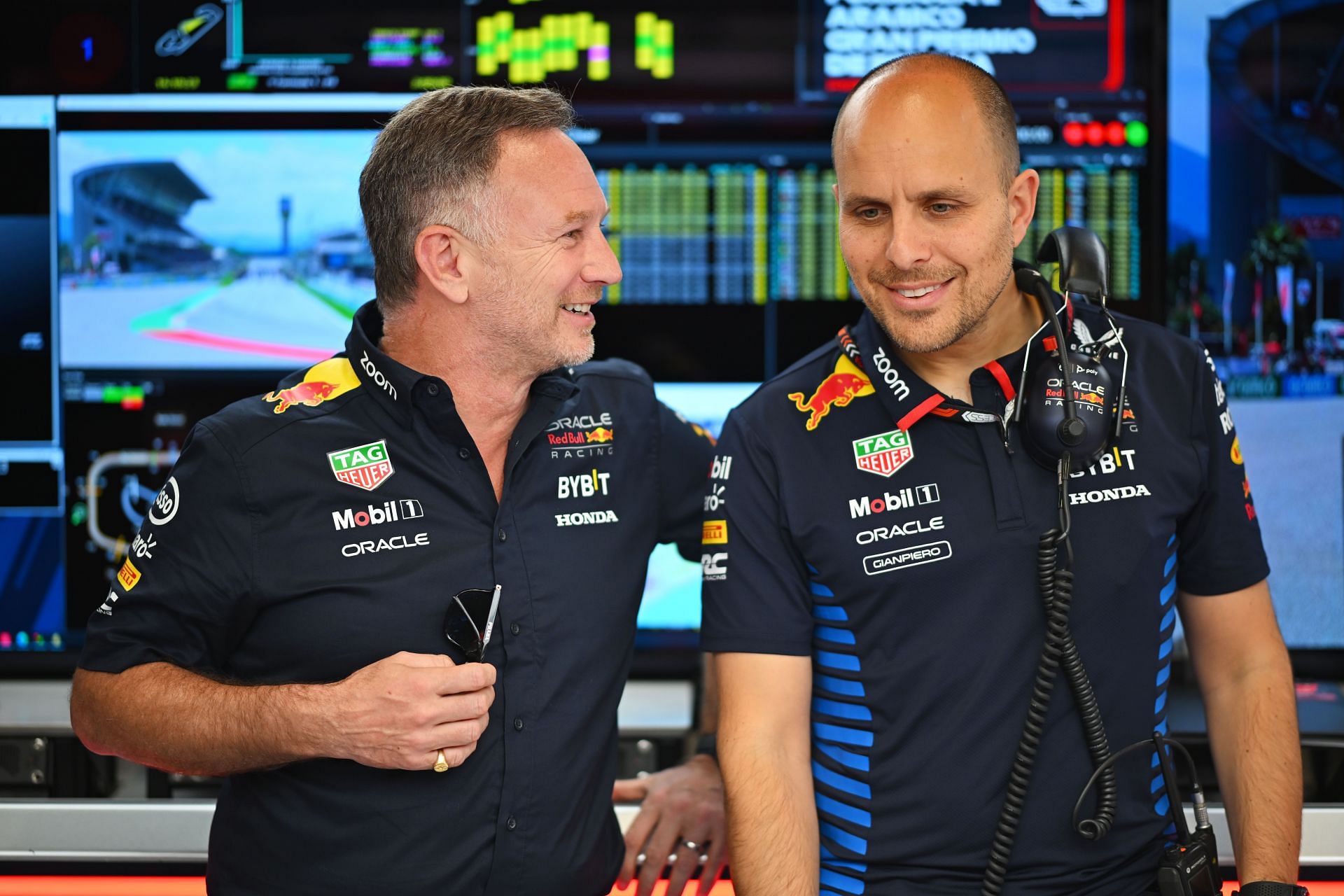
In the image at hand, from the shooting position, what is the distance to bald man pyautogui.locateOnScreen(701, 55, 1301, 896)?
5.28 feet

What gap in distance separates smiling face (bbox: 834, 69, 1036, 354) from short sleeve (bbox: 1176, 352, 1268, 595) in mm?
361

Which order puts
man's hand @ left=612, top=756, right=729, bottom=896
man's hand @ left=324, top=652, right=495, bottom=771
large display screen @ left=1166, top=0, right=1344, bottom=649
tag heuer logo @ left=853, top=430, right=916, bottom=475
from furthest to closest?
large display screen @ left=1166, top=0, right=1344, bottom=649 → man's hand @ left=612, top=756, right=729, bottom=896 → tag heuer logo @ left=853, top=430, right=916, bottom=475 → man's hand @ left=324, top=652, right=495, bottom=771

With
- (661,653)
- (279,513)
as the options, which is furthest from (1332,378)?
(279,513)

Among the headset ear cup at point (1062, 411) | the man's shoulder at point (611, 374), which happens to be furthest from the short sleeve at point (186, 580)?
the headset ear cup at point (1062, 411)

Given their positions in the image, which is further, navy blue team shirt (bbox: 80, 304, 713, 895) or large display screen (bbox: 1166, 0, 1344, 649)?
large display screen (bbox: 1166, 0, 1344, 649)

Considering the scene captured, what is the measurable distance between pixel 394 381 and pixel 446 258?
0.20 m

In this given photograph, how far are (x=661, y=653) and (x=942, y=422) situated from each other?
1087 mm

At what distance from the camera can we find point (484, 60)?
2.59 m

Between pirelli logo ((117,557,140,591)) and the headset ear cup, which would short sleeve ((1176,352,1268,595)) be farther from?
pirelli logo ((117,557,140,591))

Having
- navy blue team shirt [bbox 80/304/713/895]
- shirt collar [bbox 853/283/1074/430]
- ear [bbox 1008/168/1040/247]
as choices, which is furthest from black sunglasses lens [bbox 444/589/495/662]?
ear [bbox 1008/168/1040/247]

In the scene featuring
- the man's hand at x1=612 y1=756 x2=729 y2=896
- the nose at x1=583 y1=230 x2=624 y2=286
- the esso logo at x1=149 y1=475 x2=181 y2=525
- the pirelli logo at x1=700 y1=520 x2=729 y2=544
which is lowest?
the man's hand at x1=612 y1=756 x2=729 y2=896

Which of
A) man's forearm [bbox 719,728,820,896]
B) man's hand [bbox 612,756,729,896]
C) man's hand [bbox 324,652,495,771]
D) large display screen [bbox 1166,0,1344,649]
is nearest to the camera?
man's hand [bbox 324,652,495,771]

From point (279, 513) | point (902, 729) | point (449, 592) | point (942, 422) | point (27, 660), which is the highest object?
point (942, 422)

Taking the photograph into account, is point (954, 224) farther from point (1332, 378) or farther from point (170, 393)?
point (170, 393)
